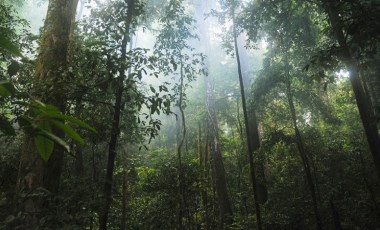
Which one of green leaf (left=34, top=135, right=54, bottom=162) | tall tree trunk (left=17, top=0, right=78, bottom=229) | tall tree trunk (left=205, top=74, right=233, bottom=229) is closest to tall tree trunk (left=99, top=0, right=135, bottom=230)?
tall tree trunk (left=17, top=0, right=78, bottom=229)

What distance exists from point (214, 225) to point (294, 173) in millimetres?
3113

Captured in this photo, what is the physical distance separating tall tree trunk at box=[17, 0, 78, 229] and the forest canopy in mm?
18

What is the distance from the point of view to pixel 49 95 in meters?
4.31

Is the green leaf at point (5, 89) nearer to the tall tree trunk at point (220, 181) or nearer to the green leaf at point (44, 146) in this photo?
the green leaf at point (44, 146)

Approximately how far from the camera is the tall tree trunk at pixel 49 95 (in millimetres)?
4312

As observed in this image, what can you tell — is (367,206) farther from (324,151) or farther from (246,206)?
(246,206)

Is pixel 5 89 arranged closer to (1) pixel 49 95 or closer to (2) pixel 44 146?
Result: (2) pixel 44 146

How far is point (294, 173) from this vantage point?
10539 mm

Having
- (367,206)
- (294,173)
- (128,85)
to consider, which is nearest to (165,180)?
(128,85)

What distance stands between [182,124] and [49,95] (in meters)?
5.31

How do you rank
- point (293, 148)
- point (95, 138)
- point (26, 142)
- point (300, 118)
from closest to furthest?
point (26, 142)
point (95, 138)
point (293, 148)
point (300, 118)

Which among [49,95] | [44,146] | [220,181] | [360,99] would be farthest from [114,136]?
[220,181]

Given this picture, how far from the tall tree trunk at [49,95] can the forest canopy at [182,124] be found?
0.7 inches

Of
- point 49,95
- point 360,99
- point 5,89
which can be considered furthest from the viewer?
point 360,99
